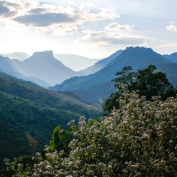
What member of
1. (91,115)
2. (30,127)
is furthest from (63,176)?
(91,115)

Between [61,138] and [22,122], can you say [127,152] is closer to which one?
[61,138]

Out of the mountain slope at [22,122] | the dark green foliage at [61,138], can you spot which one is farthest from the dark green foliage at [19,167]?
the mountain slope at [22,122]

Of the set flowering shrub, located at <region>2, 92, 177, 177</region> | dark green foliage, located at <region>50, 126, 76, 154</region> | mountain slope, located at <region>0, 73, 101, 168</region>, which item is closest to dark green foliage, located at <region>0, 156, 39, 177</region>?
dark green foliage, located at <region>50, 126, 76, 154</region>

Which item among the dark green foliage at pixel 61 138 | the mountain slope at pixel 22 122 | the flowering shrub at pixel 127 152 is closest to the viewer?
the flowering shrub at pixel 127 152

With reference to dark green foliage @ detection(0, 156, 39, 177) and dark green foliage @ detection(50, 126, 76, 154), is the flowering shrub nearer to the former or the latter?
dark green foliage @ detection(0, 156, 39, 177)

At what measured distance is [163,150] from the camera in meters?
5.90

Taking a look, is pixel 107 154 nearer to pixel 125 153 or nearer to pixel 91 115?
pixel 125 153

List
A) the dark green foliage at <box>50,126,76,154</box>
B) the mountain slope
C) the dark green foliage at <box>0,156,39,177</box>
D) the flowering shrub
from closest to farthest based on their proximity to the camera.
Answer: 1. the flowering shrub
2. the dark green foliage at <box>0,156,39,177</box>
3. the dark green foliage at <box>50,126,76,154</box>
4. the mountain slope

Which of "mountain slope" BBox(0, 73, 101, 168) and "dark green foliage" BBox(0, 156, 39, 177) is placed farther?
"mountain slope" BBox(0, 73, 101, 168)

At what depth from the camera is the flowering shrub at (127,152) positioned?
18.4 ft

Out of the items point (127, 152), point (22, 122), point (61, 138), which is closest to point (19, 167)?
point (61, 138)

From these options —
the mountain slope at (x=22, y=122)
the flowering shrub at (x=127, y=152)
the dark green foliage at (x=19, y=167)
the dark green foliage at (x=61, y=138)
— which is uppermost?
the flowering shrub at (x=127, y=152)

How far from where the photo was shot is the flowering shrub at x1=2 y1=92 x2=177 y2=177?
560cm

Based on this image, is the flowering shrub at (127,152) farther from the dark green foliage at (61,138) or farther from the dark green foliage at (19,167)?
the dark green foliage at (61,138)
